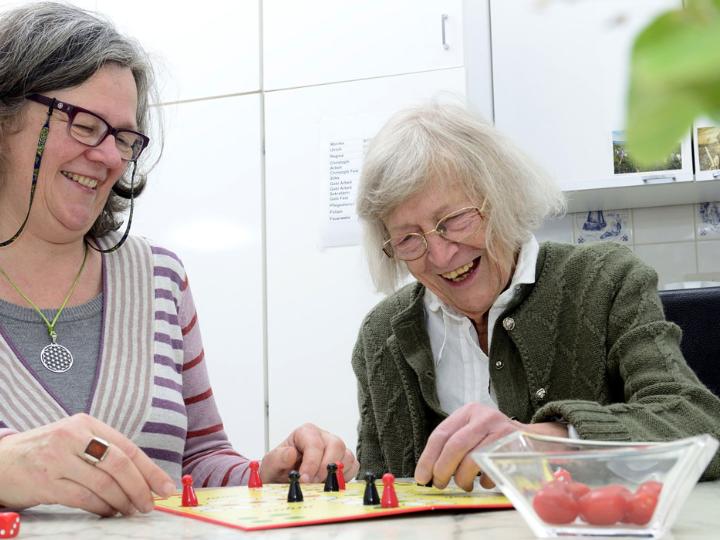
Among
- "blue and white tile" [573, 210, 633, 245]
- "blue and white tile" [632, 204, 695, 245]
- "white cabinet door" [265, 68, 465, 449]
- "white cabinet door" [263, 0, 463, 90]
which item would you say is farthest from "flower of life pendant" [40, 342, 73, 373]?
"blue and white tile" [632, 204, 695, 245]

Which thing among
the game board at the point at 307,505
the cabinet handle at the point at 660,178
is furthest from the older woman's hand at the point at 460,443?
the cabinet handle at the point at 660,178

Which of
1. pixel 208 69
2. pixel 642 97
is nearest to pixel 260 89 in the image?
pixel 208 69

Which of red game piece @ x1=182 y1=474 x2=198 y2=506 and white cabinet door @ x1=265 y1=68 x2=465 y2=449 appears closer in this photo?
red game piece @ x1=182 y1=474 x2=198 y2=506

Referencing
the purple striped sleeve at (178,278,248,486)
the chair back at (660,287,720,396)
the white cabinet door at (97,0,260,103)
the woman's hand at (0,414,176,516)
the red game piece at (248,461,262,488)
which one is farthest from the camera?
the white cabinet door at (97,0,260,103)

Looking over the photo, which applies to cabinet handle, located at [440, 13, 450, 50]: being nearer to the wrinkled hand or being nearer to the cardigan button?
the cardigan button

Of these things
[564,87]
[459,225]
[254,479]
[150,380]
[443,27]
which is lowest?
[254,479]

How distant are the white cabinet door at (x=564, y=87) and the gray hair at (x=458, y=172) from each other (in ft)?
3.57

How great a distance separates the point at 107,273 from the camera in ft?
4.55

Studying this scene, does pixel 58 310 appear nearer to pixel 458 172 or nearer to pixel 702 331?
pixel 458 172

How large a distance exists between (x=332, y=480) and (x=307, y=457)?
0.53 feet

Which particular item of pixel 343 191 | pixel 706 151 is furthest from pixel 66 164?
pixel 706 151

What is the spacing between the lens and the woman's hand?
32.2 inches

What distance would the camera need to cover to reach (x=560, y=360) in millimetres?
1426

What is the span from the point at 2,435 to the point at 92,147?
20.6 inches
